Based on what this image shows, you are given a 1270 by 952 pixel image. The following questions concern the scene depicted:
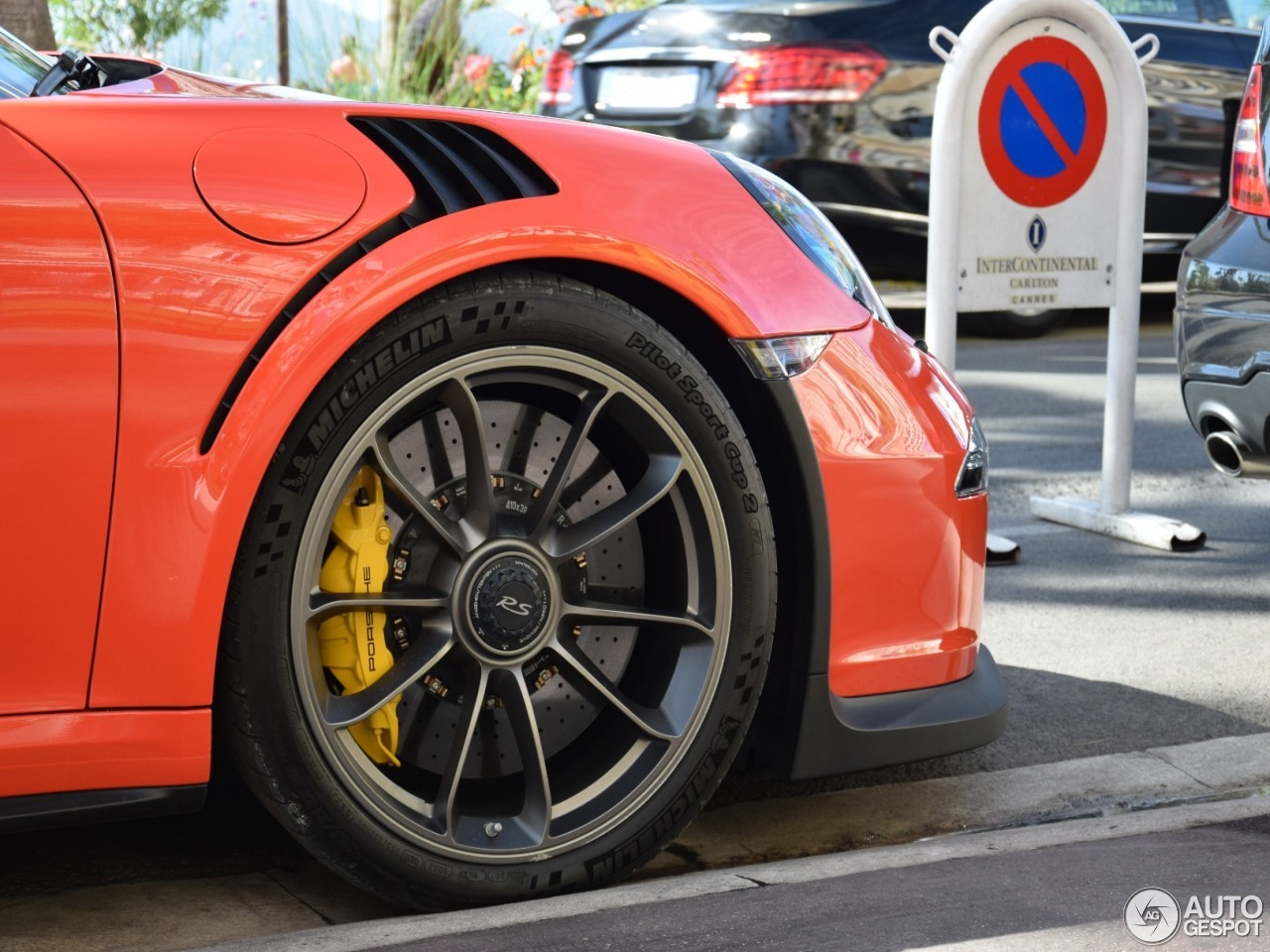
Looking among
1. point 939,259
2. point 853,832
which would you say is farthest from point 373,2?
point 853,832

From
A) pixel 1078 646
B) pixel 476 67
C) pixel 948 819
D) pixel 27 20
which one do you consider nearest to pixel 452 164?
pixel 948 819

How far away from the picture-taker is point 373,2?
45.2ft

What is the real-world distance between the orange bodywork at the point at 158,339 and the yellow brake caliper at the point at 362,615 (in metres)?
0.22

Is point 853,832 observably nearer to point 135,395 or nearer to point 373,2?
point 135,395

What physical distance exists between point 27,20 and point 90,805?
4.59m

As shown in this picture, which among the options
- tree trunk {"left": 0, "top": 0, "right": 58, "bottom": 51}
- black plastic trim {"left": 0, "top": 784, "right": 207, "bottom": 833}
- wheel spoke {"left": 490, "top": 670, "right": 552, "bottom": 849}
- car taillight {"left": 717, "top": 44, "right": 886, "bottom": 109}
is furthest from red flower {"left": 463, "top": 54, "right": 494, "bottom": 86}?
black plastic trim {"left": 0, "top": 784, "right": 207, "bottom": 833}

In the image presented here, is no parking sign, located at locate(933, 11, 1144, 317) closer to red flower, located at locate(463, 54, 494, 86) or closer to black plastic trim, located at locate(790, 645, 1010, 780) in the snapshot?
black plastic trim, located at locate(790, 645, 1010, 780)

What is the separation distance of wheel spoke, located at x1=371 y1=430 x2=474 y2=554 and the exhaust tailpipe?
7.71 ft

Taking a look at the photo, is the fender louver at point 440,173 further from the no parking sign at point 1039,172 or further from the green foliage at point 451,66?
the green foliage at point 451,66

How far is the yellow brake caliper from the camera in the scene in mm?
2420

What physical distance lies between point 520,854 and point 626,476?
0.61 m

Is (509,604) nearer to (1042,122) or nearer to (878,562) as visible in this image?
(878,562)

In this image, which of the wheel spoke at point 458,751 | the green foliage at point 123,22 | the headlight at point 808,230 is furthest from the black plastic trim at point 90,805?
the green foliage at point 123,22

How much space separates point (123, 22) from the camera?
14.0m
